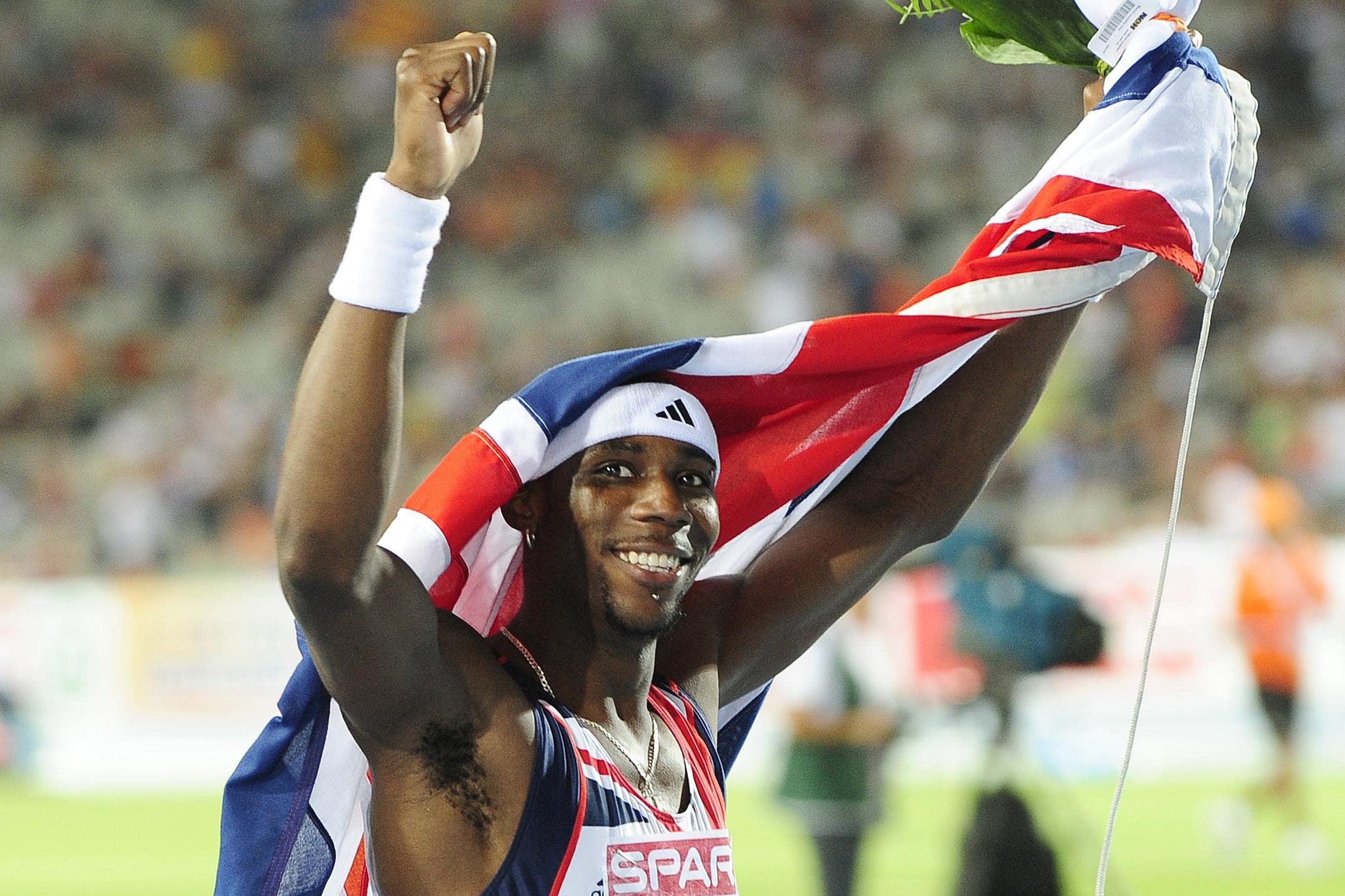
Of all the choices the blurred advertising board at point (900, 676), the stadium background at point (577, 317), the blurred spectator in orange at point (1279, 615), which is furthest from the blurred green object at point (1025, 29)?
the blurred spectator in orange at point (1279, 615)

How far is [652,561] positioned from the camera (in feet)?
8.60

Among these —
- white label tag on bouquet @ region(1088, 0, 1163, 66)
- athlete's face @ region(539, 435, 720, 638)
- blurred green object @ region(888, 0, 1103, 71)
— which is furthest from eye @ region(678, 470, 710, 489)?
white label tag on bouquet @ region(1088, 0, 1163, 66)

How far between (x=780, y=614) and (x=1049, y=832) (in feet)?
14.2

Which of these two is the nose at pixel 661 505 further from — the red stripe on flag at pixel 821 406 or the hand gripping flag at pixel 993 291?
the red stripe on flag at pixel 821 406

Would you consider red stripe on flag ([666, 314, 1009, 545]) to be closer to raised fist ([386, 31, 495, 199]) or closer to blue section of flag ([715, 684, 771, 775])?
blue section of flag ([715, 684, 771, 775])

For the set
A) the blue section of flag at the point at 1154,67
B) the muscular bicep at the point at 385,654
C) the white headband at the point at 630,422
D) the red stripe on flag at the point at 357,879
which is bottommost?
the red stripe on flag at the point at 357,879

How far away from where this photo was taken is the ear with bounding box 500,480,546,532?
2.73 m

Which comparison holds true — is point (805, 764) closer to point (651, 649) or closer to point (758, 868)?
point (758, 868)

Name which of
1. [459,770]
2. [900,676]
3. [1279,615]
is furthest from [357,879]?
[1279,615]

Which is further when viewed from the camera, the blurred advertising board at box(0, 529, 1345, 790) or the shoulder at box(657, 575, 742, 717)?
the blurred advertising board at box(0, 529, 1345, 790)

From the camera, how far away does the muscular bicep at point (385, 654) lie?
87.1 inches

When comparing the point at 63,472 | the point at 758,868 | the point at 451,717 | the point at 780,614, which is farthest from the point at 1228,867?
the point at 63,472

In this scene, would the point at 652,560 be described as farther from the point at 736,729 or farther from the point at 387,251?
the point at 736,729

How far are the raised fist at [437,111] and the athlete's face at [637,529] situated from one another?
0.61 metres
